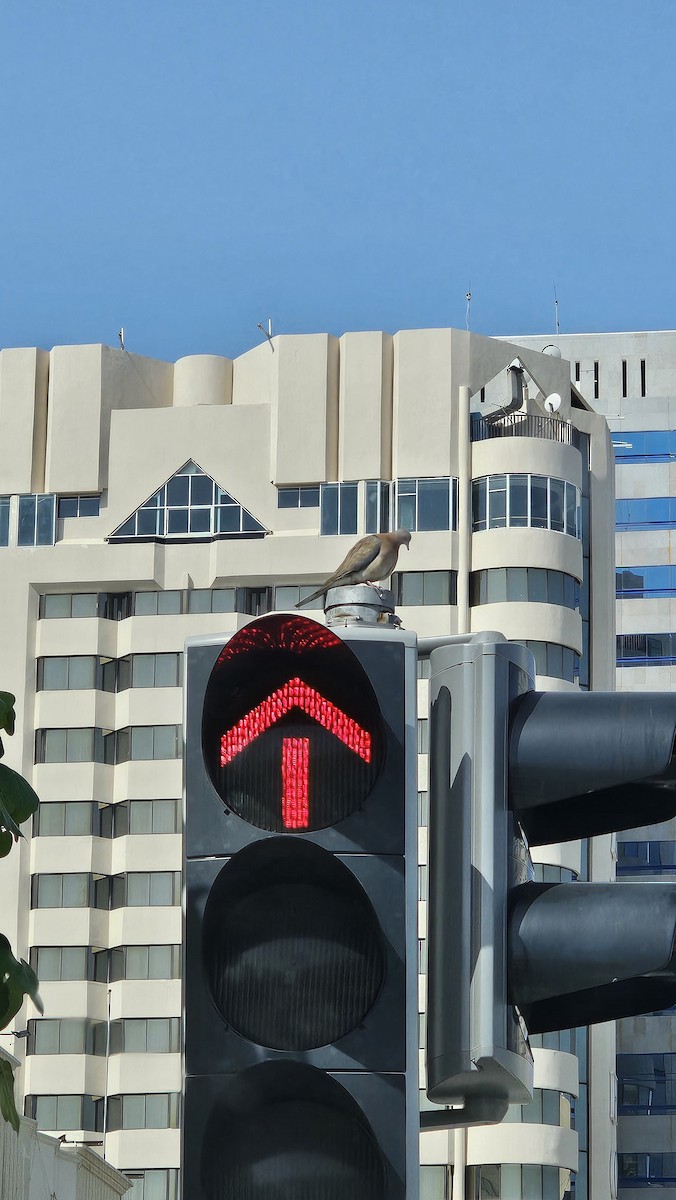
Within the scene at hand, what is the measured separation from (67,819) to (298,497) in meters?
13.0

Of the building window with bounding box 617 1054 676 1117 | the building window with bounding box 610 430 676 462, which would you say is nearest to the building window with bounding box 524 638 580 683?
the building window with bounding box 617 1054 676 1117

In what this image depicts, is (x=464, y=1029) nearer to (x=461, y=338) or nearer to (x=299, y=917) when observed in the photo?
(x=299, y=917)

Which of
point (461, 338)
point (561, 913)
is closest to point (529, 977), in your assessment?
point (561, 913)

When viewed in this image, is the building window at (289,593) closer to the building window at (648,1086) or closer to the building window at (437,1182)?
the building window at (437,1182)

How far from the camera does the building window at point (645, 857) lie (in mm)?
89750

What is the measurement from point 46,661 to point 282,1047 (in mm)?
64178

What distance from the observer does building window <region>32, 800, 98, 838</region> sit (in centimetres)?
6444

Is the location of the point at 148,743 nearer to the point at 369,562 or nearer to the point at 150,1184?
the point at 150,1184

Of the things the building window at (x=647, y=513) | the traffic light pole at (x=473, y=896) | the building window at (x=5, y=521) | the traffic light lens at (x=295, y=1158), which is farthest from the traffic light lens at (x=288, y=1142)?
the building window at (x=647, y=513)

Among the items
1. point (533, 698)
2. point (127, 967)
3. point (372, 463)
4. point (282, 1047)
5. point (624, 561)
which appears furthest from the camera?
point (624, 561)

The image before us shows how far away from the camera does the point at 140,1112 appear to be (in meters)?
61.3

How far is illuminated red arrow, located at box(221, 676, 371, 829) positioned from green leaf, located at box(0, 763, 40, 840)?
0.71 metres

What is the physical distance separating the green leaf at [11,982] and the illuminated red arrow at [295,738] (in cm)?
61

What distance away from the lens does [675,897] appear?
11.0 ft
